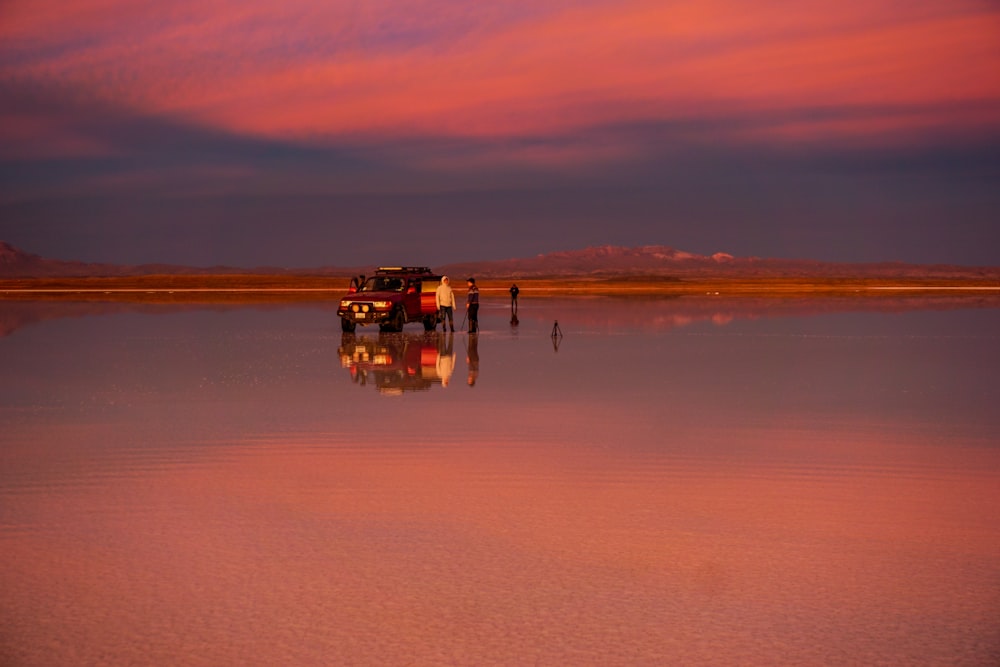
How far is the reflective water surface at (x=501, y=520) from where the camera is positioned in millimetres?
7191

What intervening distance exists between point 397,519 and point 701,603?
11.0 ft

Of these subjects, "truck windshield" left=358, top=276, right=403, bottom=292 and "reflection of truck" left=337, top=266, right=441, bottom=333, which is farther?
"truck windshield" left=358, top=276, right=403, bottom=292

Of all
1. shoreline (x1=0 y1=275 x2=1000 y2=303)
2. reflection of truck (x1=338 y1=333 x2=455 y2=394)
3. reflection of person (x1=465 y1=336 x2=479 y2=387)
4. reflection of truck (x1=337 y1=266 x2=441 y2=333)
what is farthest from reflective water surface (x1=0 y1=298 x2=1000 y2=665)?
shoreline (x1=0 y1=275 x2=1000 y2=303)

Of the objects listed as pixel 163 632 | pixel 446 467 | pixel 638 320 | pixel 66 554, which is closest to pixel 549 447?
pixel 446 467

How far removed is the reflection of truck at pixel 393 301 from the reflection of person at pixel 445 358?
9.61 feet

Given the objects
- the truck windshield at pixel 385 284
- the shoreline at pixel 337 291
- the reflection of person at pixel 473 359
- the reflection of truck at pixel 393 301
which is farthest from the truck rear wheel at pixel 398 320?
the shoreline at pixel 337 291

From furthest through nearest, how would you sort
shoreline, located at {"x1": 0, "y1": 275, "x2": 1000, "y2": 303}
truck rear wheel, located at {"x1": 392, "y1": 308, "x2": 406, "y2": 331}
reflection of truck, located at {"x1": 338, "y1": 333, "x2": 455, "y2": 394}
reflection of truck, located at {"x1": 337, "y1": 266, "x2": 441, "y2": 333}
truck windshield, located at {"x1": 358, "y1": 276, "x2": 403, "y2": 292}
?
shoreline, located at {"x1": 0, "y1": 275, "x2": 1000, "y2": 303}, truck windshield, located at {"x1": 358, "y1": 276, "x2": 403, "y2": 292}, truck rear wheel, located at {"x1": 392, "y1": 308, "x2": 406, "y2": 331}, reflection of truck, located at {"x1": 337, "y1": 266, "x2": 441, "y2": 333}, reflection of truck, located at {"x1": 338, "y1": 333, "x2": 455, "y2": 394}

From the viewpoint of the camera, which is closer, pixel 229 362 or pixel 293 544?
pixel 293 544

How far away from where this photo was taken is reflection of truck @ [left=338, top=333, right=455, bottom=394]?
922 inches

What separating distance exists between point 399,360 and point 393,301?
43.7ft

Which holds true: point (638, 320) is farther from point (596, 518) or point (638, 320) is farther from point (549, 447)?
point (596, 518)

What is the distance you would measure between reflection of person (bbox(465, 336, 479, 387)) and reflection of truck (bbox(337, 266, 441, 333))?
4690 millimetres

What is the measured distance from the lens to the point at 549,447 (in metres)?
14.6

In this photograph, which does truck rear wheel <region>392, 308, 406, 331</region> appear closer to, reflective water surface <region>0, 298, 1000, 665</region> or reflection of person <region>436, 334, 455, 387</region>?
reflection of person <region>436, 334, 455, 387</region>
